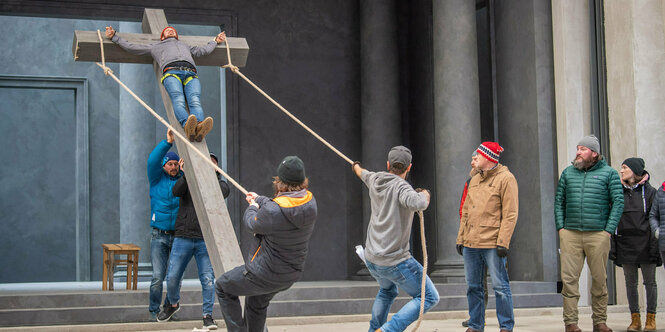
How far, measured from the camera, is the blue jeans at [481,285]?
673 centimetres

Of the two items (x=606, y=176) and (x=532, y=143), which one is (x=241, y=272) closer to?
(x=606, y=176)

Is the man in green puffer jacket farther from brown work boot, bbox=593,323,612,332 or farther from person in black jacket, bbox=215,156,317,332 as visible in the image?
person in black jacket, bbox=215,156,317,332

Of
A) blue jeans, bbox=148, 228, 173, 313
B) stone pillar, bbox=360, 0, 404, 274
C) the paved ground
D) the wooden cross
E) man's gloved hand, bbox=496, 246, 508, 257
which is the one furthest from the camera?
stone pillar, bbox=360, 0, 404, 274

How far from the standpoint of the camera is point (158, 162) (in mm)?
8172

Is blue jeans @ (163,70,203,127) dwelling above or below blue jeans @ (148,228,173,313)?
above

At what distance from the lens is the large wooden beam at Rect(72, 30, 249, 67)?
750 centimetres

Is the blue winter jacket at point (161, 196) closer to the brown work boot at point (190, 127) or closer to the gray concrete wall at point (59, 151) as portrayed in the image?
the brown work boot at point (190, 127)

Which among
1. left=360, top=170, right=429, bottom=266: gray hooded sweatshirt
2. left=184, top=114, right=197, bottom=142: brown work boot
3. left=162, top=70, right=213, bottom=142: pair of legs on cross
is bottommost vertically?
left=360, top=170, right=429, bottom=266: gray hooded sweatshirt

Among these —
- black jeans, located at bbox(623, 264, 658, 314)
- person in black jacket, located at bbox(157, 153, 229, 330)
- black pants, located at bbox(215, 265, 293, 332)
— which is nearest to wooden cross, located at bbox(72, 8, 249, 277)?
black pants, located at bbox(215, 265, 293, 332)

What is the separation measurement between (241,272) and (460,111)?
6.34m

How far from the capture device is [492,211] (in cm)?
680

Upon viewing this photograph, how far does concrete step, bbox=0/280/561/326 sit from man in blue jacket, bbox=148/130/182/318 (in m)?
0.44

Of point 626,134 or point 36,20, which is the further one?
point 36,20

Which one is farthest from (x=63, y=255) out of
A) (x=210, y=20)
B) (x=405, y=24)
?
(x=405, y=24)
